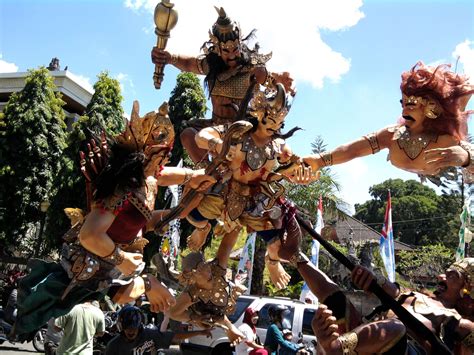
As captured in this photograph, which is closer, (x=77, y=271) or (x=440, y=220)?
(x=77, y=271)

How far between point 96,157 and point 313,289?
1.55 metres

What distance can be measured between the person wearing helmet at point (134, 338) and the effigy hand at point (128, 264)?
30.2 inches

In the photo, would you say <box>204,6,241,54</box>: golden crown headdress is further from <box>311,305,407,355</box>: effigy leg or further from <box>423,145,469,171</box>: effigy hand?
<box>311,305,407,355</box>: effigy leg

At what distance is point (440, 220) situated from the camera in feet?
106

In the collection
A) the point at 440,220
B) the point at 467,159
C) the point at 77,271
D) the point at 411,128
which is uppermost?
the point at 440,220

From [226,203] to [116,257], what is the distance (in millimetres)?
765

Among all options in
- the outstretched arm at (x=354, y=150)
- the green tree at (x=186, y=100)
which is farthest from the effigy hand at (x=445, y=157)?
the green tree at (x=186, y=100)

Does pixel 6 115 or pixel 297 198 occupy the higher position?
pixel 6 115

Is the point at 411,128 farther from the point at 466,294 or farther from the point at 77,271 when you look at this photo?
the point at 77,271

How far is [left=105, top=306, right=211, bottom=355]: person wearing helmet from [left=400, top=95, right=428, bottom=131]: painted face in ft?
6.73

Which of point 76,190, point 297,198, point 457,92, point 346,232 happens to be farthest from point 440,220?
point 457,92

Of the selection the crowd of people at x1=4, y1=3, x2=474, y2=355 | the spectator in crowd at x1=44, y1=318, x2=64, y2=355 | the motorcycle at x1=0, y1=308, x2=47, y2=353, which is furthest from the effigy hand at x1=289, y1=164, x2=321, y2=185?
the motorcycle at x1=0, y1=308, x2=47, y2=353

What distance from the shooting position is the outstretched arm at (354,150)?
3.40 m

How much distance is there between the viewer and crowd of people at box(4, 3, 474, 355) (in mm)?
2898
